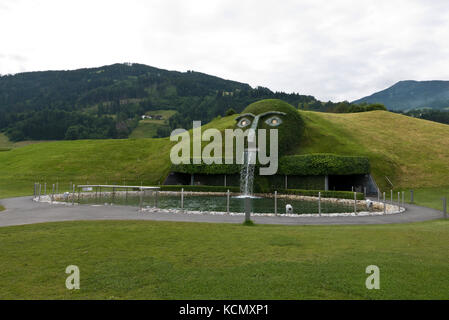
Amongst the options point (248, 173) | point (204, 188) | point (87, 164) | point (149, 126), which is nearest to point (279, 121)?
point (248, 173)

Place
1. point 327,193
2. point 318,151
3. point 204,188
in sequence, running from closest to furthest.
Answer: point 327,193 → point 204,188 → point 318,151

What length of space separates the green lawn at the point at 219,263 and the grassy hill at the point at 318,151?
3550 cm

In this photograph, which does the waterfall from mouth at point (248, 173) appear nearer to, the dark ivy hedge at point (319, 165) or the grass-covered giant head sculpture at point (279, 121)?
the dark ivy hedge at point (319, 165)

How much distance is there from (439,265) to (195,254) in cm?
671

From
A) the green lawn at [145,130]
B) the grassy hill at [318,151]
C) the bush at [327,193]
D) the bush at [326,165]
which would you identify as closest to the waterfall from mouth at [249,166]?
the bush at [327,193]

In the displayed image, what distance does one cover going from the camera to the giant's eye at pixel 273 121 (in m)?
48.0

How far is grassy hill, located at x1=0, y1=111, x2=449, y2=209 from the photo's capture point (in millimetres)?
45875

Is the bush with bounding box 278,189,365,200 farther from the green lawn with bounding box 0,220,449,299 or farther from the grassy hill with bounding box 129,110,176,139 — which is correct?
the grassy hill with bounding box 129,110,176,139

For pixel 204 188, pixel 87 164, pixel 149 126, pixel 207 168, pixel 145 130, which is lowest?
pixel 204 188

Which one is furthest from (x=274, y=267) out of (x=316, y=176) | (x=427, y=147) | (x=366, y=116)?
(x=366, y=116)

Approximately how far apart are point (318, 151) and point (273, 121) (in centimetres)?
853

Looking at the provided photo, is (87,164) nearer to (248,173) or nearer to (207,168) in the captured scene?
(207,168)

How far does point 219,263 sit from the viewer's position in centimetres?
871
